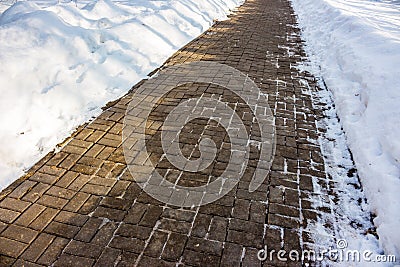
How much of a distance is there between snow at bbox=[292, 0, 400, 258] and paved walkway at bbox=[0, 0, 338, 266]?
55cm

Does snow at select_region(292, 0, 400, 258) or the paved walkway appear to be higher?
snow at select_region(292, 0, 400, 258)

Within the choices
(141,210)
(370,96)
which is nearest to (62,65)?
(141,210)

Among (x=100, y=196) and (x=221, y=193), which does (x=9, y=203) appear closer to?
(x=100, y=196)

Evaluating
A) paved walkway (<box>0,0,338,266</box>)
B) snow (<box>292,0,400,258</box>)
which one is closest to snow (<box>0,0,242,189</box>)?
paved walkway (<box>0,0,338,266</box>)

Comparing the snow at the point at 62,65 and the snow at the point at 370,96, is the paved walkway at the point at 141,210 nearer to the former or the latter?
the snow at the point at 62,65

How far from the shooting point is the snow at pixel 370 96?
2.86 metres

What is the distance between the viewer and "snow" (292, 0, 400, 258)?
2859 millimetres

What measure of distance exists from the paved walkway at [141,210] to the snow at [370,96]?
1.80ft

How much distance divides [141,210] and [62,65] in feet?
11.5

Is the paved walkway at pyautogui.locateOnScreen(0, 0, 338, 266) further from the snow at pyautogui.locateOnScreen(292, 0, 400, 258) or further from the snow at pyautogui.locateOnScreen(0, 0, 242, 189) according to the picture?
the snow at pyautogui.locateOnScreen(292, 0, 400, 258)

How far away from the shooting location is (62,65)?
5.14m

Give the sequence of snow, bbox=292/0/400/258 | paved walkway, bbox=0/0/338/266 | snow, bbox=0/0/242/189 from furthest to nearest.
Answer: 1. snow, bbox=0/0/242/189
2. snow, bbox=292/0/400/258
3. paved walkway, bbox=0/0/338/266

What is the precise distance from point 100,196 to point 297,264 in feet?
6.26

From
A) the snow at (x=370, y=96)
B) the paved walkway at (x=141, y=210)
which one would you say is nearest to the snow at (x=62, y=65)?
the paved walkway at (x=141, y=210)
